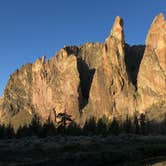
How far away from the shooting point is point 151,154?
27.8m

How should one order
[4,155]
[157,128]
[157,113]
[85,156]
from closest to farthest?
[85,156] < [4,155] < [157,128] < [157,113]

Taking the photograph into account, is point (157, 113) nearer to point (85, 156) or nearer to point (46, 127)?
point (46, 127)

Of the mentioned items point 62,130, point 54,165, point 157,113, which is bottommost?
point 54,165

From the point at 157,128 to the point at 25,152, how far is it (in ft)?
398

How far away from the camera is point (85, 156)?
28.5 meters

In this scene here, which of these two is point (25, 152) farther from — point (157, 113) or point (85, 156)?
point (157, 113)

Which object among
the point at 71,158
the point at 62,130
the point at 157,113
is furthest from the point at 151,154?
the point at 157,113

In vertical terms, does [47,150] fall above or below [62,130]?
below

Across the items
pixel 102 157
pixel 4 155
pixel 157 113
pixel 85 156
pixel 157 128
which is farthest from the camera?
pixel 157 113

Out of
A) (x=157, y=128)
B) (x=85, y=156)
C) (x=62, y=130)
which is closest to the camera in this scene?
(x=85, y=156)

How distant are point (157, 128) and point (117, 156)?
5189 inches

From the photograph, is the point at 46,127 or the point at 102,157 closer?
the point at 102,157

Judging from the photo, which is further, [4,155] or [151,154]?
[4,155]

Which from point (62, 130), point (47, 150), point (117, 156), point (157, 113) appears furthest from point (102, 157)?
point (157, 113)
